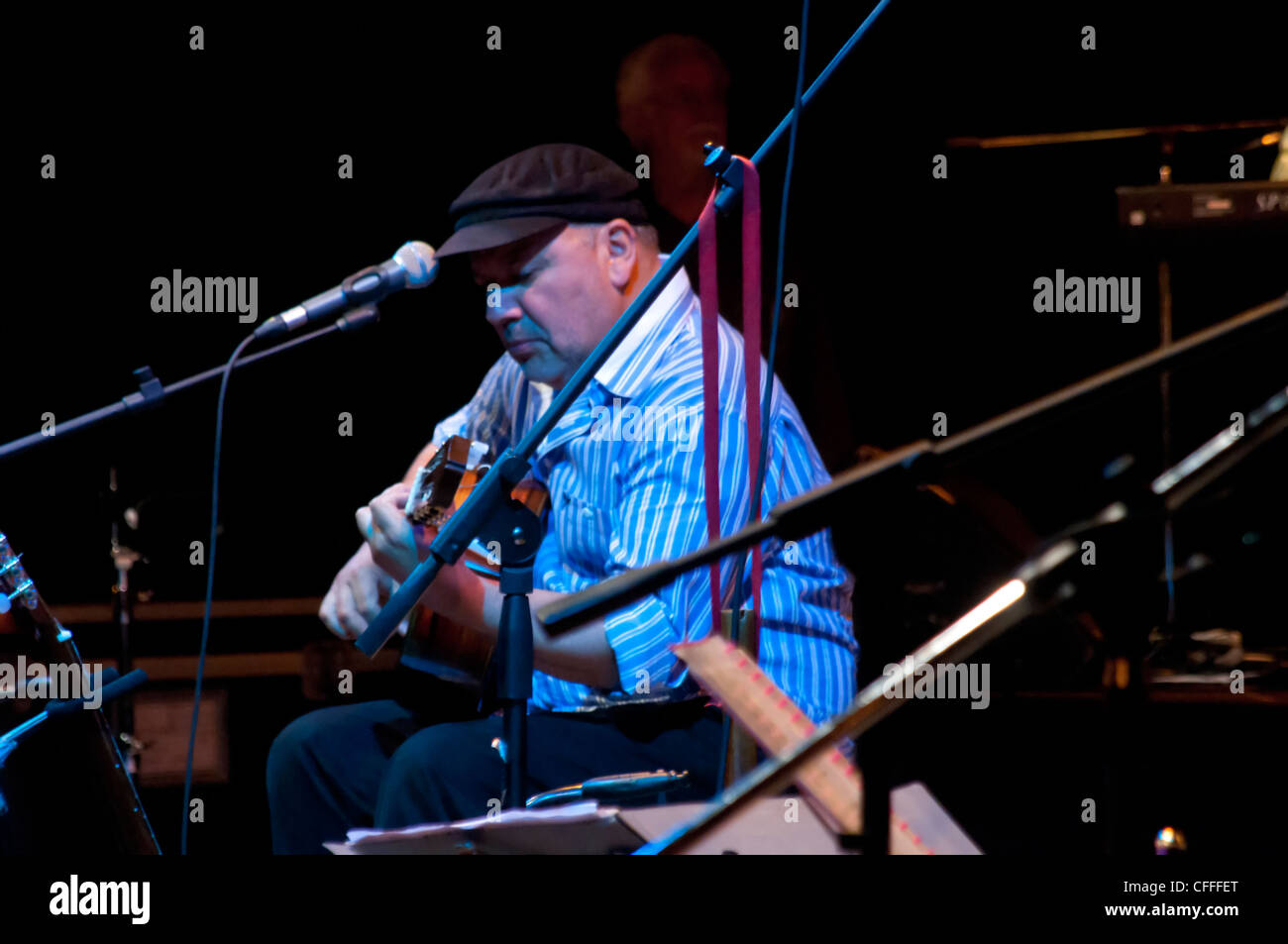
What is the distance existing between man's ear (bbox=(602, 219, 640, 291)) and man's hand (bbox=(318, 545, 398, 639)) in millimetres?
723

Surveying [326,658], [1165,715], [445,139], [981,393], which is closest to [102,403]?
[326,658]

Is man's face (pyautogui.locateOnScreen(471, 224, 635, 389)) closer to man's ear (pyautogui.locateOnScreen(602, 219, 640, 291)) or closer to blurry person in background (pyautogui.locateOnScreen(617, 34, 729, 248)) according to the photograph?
man's ear (pyautogui.locateOnScreen(602, 219, 640, 291))

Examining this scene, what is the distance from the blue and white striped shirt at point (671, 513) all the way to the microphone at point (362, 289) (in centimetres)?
39

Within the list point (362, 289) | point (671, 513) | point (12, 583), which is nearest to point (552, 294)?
point (362, 289)

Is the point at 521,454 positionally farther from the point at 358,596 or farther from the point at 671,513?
the point at 358,596

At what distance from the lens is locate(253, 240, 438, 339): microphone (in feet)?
6.96

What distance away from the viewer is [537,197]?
2.44m

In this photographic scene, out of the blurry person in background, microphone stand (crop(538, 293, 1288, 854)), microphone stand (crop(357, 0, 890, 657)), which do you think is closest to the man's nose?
microphone stand (crop(357, 0, 890, 657))

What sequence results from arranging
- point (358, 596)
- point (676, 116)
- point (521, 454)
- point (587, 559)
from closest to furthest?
point (521, 454), point (587, 559), point (358, 596), point (676, 116)

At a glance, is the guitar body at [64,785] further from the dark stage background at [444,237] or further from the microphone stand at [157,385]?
the dark stage background at [444,237]

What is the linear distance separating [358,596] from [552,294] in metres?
0.70

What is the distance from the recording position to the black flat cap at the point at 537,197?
241 centimetres
